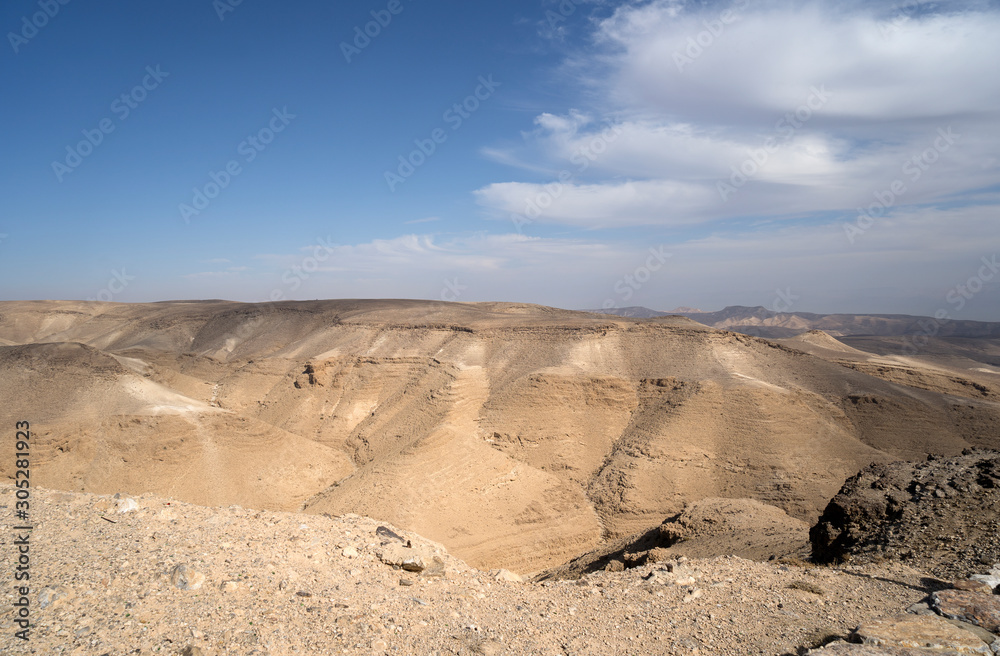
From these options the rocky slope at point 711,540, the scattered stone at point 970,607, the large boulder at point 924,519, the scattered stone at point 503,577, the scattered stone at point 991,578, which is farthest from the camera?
the rocky slope at point 711,540

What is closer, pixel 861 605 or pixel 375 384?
pixel 861 605

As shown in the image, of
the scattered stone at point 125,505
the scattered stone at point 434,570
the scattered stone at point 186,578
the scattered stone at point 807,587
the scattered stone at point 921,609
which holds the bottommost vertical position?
the scattered stone at point 434,570

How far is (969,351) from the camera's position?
64.2 metres

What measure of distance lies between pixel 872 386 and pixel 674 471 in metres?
10.0

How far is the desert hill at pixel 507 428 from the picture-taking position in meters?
17.5

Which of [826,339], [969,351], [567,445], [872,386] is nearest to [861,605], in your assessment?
[567,445]

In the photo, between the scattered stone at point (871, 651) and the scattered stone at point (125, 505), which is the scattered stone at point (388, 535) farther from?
the scattered stone at point (871, 651)

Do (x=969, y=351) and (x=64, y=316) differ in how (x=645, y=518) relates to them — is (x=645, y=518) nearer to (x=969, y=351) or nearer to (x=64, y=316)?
(x=64, y=316)

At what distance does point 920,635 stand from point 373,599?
5854 mm

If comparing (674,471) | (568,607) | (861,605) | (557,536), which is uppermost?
(861,605)

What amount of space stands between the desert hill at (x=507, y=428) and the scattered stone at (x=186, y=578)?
10.8 metres

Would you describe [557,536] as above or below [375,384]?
below

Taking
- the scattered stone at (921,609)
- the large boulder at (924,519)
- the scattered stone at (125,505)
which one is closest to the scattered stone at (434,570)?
the scattered stone at (125,505)

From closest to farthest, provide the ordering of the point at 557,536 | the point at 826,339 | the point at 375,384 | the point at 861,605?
the point at 861,605, the point at 557,536, the point at 375,384, the point at 826,339
